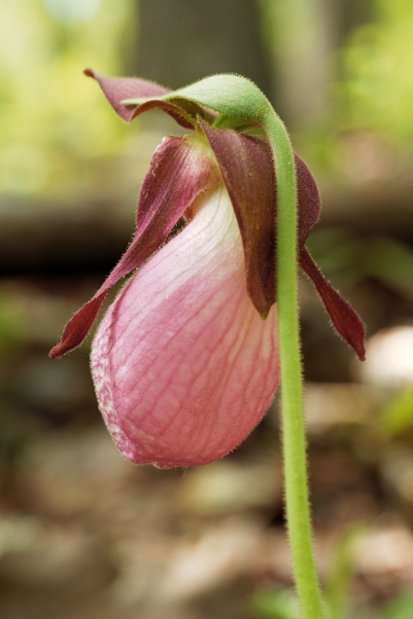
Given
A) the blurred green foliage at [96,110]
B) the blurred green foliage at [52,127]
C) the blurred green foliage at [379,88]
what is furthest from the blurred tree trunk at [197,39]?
the blurred green foliage at [379,88]

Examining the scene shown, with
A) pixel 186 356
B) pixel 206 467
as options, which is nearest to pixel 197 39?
pixel 206 467

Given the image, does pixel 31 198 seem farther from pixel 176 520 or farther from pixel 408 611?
pixel 408 611

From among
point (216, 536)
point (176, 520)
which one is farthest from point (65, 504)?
point (216, 536)

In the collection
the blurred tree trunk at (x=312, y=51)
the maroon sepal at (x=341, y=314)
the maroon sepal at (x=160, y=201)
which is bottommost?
the blurred tree trunk at (x=312, y=51)

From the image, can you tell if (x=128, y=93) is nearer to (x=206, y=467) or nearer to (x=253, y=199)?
(x=253, y=199)

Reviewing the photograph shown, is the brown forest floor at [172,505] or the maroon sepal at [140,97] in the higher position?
the maroon sepal at [140,97]

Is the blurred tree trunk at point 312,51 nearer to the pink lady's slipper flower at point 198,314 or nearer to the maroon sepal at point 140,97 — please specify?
the maroon sepal at point 140,97
